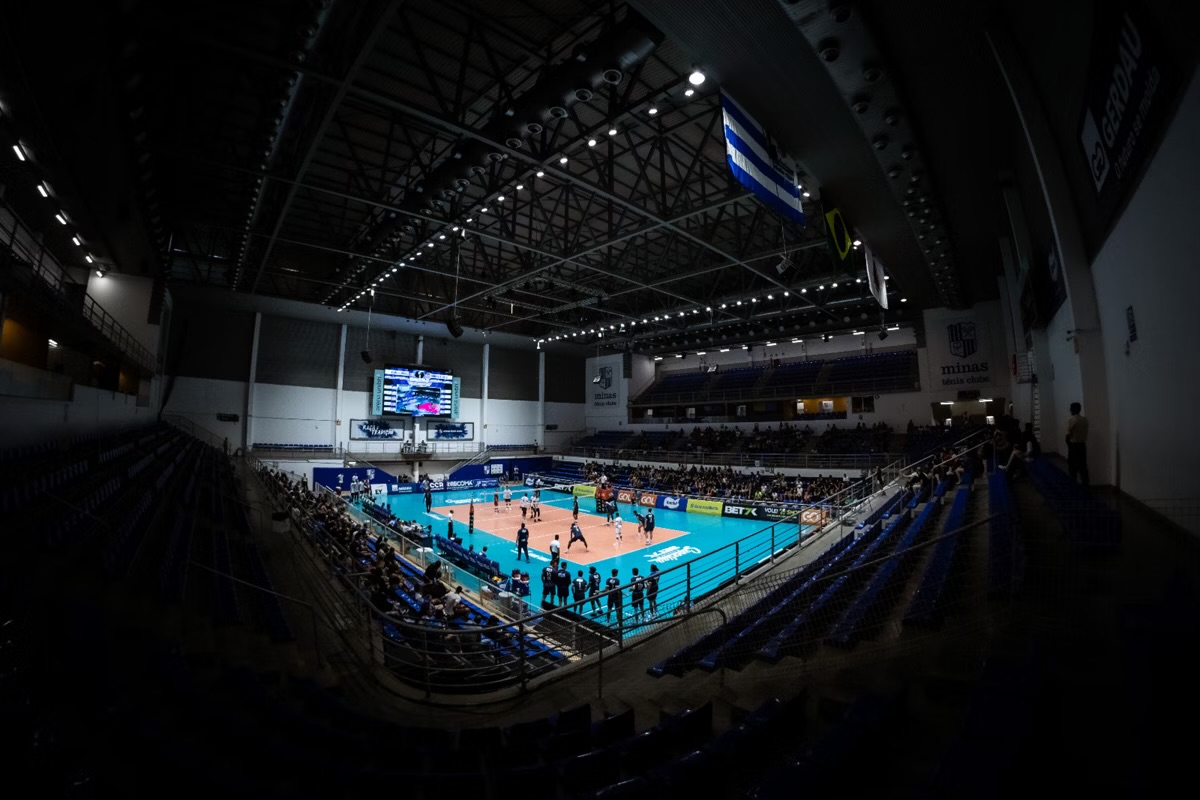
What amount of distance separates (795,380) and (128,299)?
3397cm

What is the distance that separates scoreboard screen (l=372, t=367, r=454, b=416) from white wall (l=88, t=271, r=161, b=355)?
46.8 ft

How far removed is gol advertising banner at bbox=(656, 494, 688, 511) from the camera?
1000 inches

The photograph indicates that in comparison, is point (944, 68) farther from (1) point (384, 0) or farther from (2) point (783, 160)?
(1) point (384, 0)

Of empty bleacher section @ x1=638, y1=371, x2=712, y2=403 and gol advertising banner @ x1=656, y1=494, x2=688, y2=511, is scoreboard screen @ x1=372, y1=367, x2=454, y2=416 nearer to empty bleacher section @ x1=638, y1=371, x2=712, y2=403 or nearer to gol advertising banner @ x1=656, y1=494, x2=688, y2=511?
empty bleacher section @ x1=638, y1=371, x2=712, y2=403

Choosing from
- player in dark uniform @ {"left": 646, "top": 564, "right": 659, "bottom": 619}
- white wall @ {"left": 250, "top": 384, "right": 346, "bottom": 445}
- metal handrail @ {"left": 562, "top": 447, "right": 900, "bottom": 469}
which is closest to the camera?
player in dark uniform @ {"left": 646, "top": 564, "right": 659, "bottom": 619}

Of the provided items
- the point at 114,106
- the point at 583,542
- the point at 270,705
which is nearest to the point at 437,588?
the point at 270,705

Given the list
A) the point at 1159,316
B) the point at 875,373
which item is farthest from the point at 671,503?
the point at 1159,316

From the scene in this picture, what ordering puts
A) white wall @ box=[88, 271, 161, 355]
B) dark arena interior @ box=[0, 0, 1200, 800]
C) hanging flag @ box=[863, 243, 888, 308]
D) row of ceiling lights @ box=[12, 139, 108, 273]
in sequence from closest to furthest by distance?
1. dark arena interior @ box=[0, 0, 1200, 800]
2. row of ceiling lights @ box=[12, 139, 108, 273]
3. hanging flag @ box=[863, 243, 888, 308]
4. white wall @ box=[88, 271, 161, 355]

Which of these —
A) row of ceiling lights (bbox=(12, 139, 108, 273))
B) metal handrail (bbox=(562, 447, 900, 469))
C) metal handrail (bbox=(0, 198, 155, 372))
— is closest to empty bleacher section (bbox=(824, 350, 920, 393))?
metal handrail (bbox=(562, 447, 900, 469))

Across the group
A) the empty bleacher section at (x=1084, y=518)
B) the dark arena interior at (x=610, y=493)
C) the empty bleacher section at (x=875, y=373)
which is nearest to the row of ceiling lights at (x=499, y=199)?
the dark arena interior at (x=610, y=493)

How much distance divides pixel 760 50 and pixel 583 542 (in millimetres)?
15257

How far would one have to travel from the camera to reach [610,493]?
79.8ft

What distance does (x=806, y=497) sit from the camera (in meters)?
22.5

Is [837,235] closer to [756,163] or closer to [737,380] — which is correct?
[756,163]
